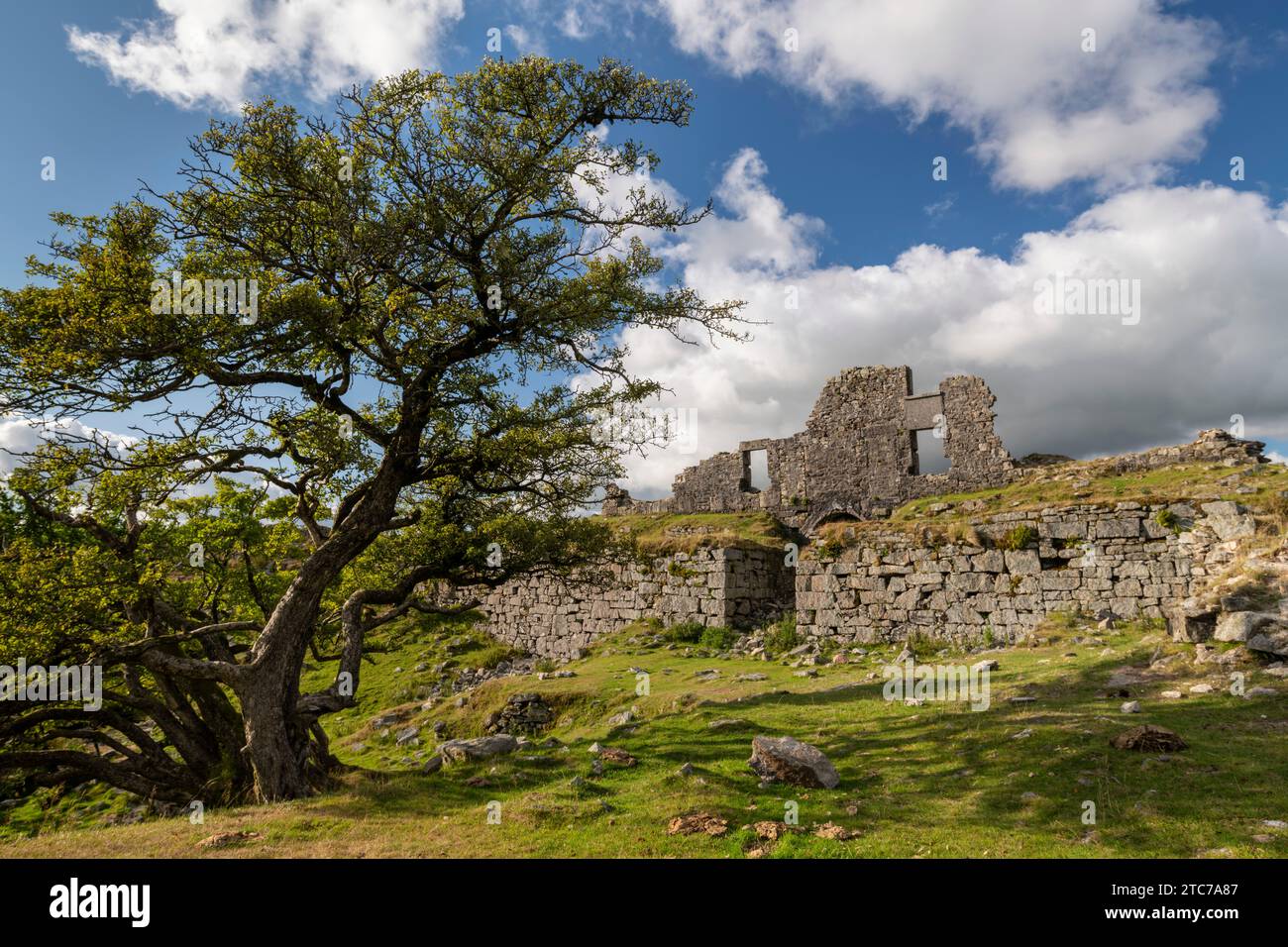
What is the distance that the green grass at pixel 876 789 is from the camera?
20.2ft

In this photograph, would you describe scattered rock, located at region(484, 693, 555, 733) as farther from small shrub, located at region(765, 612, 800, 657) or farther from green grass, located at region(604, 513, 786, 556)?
green grass, located at region(604, 513, 786, 556)

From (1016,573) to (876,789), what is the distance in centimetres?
1056

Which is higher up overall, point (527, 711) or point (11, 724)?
point (11, 724)

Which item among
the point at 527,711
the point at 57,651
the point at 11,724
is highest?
the point at 57,651

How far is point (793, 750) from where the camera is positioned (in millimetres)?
8273

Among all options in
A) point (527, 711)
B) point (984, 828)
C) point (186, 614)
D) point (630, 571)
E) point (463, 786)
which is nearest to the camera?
point (984, 828)

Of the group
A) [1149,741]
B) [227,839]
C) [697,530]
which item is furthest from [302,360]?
Result: [697,530]

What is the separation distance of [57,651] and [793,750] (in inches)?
431

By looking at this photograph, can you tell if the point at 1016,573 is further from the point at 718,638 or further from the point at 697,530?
the point at 697,530

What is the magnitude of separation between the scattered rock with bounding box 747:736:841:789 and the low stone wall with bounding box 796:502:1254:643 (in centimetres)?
996

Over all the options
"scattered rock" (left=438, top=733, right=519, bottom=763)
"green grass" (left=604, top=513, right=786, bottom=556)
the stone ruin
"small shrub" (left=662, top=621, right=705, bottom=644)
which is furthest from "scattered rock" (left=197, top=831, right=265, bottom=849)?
the stone ruin

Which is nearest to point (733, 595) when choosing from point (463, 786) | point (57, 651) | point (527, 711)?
point (527, 711)
